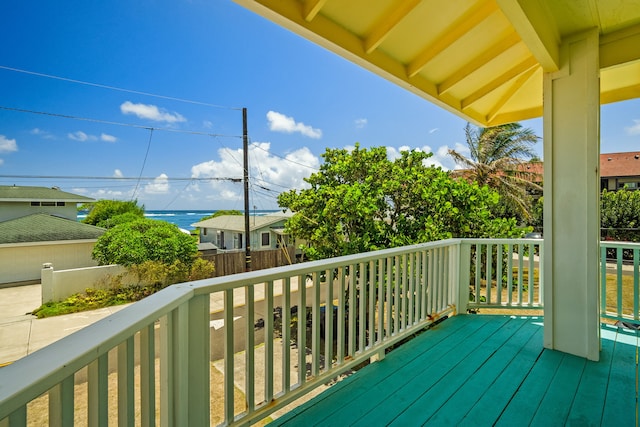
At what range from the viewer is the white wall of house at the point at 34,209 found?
1393 centimetres

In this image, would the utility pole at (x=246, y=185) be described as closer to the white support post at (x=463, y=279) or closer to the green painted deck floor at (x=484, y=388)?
the white support post at (x=463, y=279)

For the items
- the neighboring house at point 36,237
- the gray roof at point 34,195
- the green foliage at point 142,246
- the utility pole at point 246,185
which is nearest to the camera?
the green foliage at point 142,246

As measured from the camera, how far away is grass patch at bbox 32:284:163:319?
834 centimetres

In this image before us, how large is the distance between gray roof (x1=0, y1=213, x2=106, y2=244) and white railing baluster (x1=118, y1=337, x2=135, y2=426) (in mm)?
14855

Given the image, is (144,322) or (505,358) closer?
(144,322)

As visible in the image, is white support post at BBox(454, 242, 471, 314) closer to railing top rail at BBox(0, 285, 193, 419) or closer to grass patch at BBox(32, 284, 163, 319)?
railing top rail at BBox(0, 285, 193, 419)

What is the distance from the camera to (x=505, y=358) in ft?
7.38

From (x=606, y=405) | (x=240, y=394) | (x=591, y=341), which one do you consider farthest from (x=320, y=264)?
(x=240, y=394)

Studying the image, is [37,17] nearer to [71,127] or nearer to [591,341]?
[71,127]

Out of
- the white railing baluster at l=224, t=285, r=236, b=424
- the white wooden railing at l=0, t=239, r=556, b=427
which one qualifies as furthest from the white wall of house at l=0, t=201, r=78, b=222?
the white railing baluster at l=224, t=285, r=236, b=424

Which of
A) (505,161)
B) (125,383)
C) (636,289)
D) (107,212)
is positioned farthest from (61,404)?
(107,212)

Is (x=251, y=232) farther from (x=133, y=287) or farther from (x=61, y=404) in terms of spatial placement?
(x=61, y=404)

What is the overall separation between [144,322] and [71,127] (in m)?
38.9

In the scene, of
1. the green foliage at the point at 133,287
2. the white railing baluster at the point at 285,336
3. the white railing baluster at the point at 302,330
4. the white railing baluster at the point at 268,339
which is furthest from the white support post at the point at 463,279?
the green foliage at the point at 133,287
